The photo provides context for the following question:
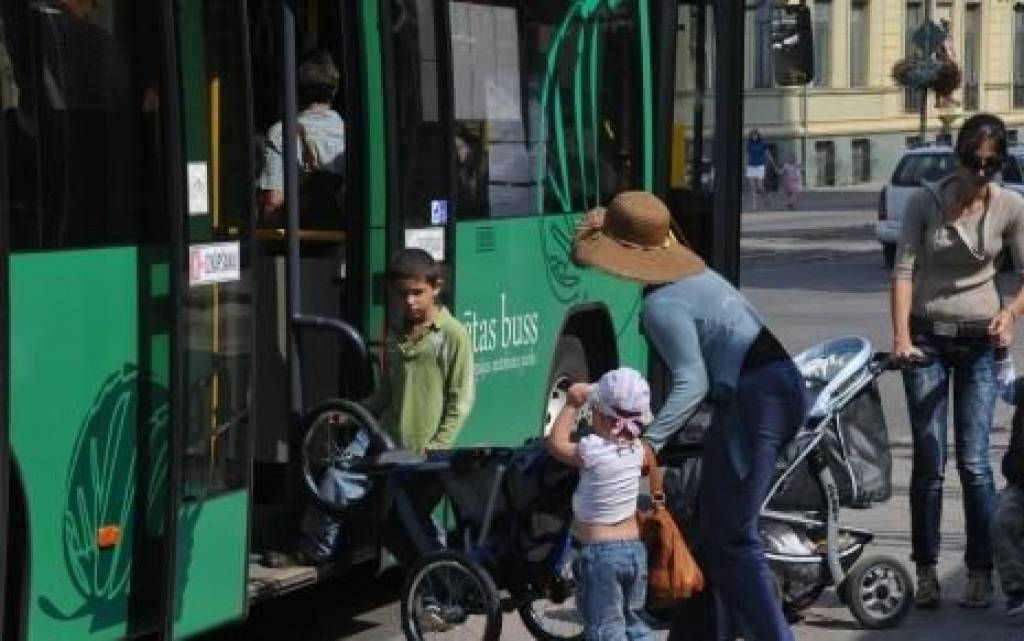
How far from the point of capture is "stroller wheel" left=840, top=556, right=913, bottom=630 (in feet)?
29.5

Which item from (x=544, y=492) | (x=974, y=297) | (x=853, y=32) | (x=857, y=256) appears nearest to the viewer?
(x=544, y=492)

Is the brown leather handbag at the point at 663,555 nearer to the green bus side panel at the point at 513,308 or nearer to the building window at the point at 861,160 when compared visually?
the green bus side panel at the point at 513,308

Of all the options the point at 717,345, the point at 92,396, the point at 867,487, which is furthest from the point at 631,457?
the point at 867,487

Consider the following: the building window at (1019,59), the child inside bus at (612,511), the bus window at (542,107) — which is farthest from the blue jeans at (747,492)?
the building window at (1019,59)

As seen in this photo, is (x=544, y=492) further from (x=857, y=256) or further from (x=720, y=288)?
(x=857, y=256)

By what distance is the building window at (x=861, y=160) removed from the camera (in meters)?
62.8

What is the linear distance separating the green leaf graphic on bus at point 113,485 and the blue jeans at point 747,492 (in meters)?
1.62

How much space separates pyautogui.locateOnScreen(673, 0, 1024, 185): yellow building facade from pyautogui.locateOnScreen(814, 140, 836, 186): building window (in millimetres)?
25

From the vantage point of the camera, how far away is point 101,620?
7.04 meters

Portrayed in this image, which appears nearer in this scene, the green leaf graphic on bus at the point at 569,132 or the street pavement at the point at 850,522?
the street pavement at the point at 850,522

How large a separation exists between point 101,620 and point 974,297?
12.6ft

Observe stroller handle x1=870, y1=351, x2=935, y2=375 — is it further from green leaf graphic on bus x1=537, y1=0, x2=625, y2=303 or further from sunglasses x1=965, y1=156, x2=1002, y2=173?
green leaf graphic on bus x1=537, y1=0, x2=625, y2=303

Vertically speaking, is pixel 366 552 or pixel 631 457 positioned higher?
pixel 631 457

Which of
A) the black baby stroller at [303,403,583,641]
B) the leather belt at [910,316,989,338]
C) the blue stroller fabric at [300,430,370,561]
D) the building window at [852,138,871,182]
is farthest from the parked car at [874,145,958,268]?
the building window at [852,138,871,182]
